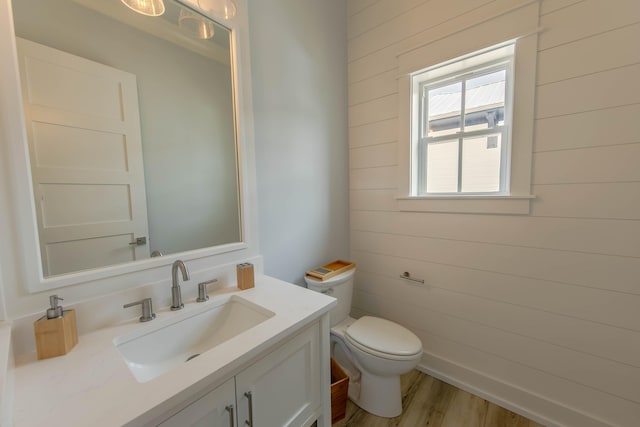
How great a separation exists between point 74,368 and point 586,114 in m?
2.11

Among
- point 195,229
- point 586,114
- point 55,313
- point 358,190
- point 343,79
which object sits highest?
point 343,79

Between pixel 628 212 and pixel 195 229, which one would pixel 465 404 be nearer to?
pixel 628 212

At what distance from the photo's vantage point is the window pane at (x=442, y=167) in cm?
163

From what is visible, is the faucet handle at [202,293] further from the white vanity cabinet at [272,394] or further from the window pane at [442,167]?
the window pane at [442,167]

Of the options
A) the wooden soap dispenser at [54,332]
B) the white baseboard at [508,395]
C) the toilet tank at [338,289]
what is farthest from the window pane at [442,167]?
the wooden soap dispenser at [54,332]

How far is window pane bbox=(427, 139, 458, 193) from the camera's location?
1.63m

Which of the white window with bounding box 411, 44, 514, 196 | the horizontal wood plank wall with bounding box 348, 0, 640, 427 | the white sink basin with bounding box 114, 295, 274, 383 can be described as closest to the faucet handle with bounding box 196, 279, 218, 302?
the white sink basin with bounding box 114, 295, 274, 383

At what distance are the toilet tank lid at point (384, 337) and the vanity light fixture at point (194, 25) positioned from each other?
1737 mm

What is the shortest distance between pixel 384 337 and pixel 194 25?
1.85 m

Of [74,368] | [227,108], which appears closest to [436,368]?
[74,368]

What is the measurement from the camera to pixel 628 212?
109 centimetres

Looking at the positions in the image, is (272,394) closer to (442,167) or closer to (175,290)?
(175,290)

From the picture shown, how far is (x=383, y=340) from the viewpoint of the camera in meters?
1.40

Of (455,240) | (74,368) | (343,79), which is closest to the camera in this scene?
(74,368)
